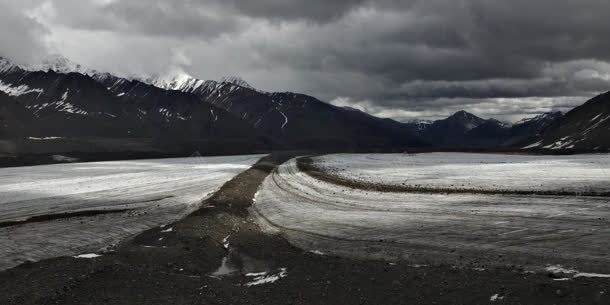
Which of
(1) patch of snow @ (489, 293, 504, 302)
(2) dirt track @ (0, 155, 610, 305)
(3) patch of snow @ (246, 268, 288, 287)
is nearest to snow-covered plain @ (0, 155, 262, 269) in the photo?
(2) dirt track @ (0, 155, 610, 305)

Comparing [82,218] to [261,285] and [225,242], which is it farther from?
[261,285]

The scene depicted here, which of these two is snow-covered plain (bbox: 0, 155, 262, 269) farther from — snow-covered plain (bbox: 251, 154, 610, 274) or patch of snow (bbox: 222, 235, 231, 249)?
snow-covered plain (bbox: 251, 154, 610, 274)

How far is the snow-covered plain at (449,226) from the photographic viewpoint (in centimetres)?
2262

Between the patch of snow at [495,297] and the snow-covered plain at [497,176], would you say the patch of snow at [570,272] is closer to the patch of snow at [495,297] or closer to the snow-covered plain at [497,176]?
the patch of snow at [495,297]

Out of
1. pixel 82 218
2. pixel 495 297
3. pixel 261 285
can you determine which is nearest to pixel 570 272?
pixel 495 297

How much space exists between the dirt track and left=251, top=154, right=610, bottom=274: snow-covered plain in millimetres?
2552

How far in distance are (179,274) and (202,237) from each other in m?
6.87

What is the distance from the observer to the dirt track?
16.7 metres

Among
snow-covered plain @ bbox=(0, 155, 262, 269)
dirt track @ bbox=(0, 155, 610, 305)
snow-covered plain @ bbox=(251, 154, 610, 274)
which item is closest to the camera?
dirt track @ bbox=(0, 155, 610, 305)

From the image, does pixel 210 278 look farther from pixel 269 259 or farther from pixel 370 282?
pixel 370 282

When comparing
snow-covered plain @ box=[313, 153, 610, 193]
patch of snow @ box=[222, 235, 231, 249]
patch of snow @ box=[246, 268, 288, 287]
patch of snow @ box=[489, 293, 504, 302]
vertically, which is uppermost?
snow-covered plain @ box=[313, 153, 610, 193]

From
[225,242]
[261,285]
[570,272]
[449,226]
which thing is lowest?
[261,285]

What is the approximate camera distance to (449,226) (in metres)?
30.0

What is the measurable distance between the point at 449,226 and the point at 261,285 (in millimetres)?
14419
